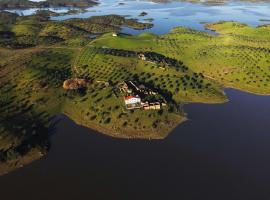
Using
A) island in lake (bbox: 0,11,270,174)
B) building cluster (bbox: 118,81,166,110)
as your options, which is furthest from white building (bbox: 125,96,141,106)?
island in lake (bbox: 0,11,270,174)

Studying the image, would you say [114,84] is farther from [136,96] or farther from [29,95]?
[29,95]

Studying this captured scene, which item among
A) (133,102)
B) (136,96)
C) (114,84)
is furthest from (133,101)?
(114,84)

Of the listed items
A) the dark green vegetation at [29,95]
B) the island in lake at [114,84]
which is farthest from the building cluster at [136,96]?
the dark green vegetation at [29,95]

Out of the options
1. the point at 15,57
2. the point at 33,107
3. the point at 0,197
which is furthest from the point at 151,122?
the point at 15,57

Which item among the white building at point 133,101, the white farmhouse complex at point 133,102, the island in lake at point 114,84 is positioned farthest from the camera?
the white building at point 133,101

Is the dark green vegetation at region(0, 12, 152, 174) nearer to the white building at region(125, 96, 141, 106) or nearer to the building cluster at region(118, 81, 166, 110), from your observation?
the building cluster at region(118, 81, 166, 110)

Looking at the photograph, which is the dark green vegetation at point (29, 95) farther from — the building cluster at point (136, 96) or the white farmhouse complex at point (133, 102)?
the white farmhouse complex at point (133, 102)

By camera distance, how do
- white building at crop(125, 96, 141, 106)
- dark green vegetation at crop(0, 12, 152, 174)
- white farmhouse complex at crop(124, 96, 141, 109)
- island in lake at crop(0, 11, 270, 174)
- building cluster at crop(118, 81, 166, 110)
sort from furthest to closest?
white building at crop(125, 96, 141, 106) < white farmhouse complex at crop(124, 96, 141, 109) < building cluster at crop(118, 81, 166, 110) < island in lake at crop(0, 11, 270, 174) < dark green vegetation at crop(0, 12, 152, 174)

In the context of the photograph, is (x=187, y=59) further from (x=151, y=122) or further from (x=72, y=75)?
(x=151, y=122)
